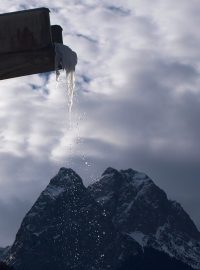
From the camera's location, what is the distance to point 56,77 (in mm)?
4297

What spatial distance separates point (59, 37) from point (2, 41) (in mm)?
343

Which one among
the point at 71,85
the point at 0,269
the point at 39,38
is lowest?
the point at 0,269

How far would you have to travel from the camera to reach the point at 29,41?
142 inches

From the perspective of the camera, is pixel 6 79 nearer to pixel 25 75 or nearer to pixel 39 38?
pixel 25 75

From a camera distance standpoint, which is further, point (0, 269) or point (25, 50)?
point (0, 269)

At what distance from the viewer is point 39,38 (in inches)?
141

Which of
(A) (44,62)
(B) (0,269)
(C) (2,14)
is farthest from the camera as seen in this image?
(B) (0,269)

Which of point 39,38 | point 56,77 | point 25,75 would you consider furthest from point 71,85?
point 39,38

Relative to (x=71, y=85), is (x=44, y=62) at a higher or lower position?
lower

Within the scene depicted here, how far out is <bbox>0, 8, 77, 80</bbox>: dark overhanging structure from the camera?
3.56 meters

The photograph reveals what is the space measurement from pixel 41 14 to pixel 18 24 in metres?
0.14

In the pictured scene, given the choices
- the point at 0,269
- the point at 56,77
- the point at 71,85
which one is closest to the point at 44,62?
the point at 56,77

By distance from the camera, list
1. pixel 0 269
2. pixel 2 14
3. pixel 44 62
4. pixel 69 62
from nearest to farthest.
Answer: pixel 2 14
pixel 44 62
pixel 69 62
pixel 0 269

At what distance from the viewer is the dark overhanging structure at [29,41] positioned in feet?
11.7
